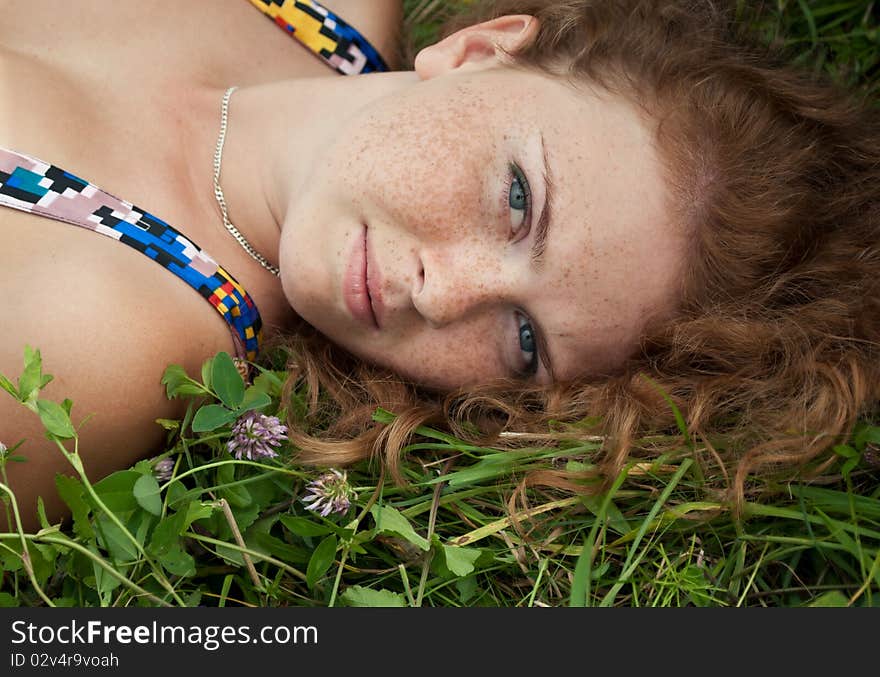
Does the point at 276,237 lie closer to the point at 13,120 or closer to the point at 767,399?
the point at 13,120

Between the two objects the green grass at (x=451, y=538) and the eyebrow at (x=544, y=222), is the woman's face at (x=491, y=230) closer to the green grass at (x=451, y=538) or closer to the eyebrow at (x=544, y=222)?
the eyebrow at (x=544, y=222)

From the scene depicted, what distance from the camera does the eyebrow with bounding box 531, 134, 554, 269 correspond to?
6.76 ft

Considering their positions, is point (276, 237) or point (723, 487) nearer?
point (723, 487)

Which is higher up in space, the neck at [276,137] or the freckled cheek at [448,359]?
the neck at [276,137]

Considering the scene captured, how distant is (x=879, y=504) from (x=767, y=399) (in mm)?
380

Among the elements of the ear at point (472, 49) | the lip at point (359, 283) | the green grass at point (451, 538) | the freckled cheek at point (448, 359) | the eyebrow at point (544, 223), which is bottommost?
the green grass at point (451, 538)

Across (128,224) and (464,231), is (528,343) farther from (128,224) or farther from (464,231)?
(128,224)

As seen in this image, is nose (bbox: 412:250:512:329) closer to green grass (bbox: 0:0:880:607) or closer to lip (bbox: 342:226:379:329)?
lip (bbox: 342:226:379:329)

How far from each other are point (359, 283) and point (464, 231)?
0.31 m

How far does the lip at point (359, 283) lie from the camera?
216cm

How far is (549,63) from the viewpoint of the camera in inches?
93.3

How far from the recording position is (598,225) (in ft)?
6.75

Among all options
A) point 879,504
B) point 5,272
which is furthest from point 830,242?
point 5,272

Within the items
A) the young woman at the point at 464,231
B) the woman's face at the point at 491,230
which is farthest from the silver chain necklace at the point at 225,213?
the woman's face at the point at 491,230
